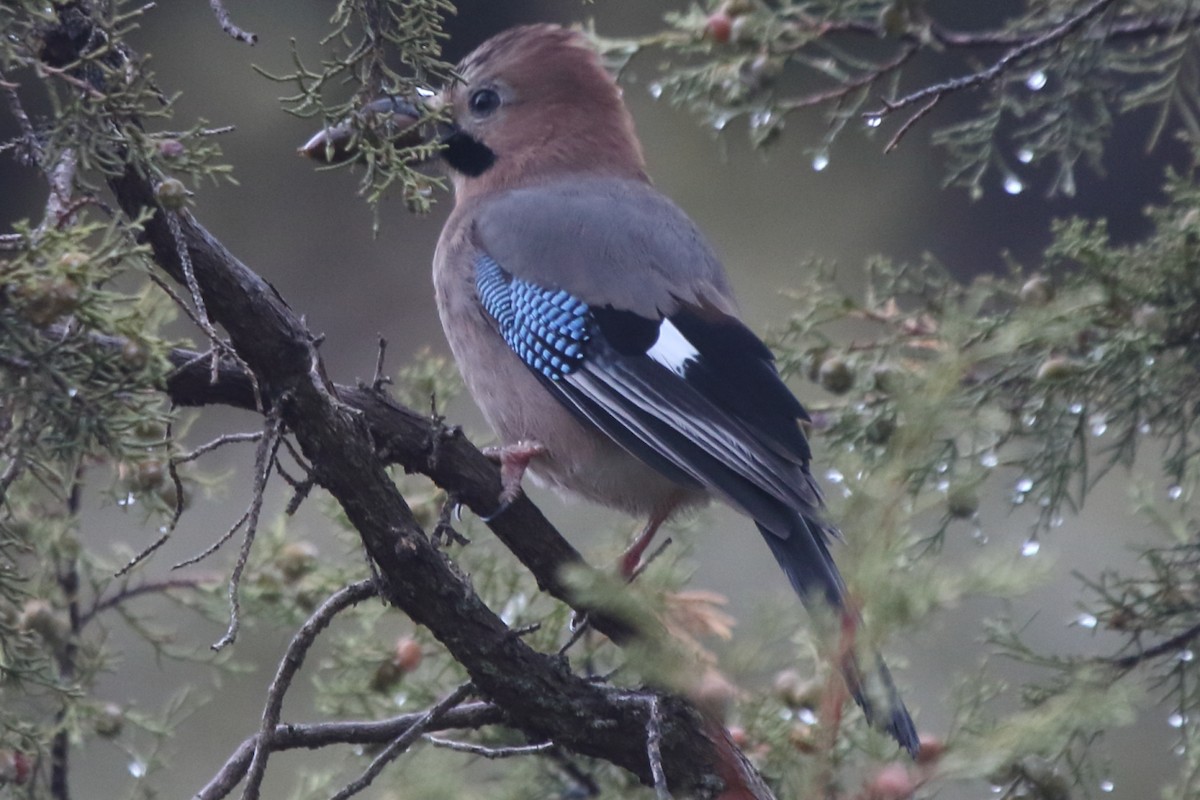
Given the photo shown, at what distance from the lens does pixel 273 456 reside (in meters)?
1.49

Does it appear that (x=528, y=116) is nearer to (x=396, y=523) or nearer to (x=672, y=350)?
(x=672, y=350)

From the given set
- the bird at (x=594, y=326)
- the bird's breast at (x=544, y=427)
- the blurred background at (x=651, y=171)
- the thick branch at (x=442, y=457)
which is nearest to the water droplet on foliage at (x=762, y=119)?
the bird at (x=594, y=326)

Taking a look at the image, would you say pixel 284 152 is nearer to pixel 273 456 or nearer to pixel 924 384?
pixel 273 456

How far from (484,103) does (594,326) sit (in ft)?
2.42

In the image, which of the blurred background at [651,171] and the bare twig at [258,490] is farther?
the blurred background at [651,171]

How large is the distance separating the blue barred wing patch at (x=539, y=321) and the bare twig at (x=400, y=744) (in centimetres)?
79

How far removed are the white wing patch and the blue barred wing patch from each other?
12 centimetres

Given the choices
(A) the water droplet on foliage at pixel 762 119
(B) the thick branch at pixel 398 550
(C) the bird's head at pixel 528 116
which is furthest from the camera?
(C) the bird's head at pixel 528 116

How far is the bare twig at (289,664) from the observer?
1.64 m

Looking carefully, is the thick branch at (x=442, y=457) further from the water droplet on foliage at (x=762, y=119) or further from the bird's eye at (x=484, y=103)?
the bird's eye at (x=484, y=103)

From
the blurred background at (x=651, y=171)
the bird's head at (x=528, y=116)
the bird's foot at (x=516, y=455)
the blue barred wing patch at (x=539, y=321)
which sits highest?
the blurred background at (x=651, y=171)

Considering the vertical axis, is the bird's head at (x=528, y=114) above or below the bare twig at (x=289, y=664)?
above

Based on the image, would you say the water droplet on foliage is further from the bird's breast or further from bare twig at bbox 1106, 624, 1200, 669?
bare twig at bbox 1106, 624, 1200, 669

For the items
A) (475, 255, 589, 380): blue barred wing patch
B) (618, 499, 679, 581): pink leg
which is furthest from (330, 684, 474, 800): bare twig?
(475, 255, 589, 380): blue barred wing patch
